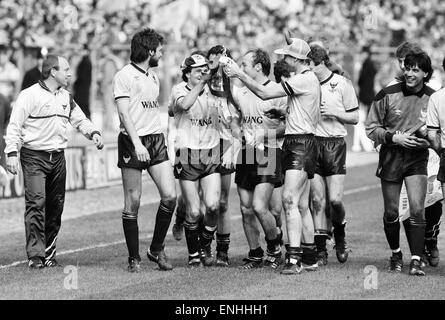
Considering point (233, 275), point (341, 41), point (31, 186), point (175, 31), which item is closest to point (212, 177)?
point (233, 275)

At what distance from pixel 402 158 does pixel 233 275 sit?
2.02 metres

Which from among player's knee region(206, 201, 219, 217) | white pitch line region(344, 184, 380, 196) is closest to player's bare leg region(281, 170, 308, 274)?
player's knee region(206, 201, 219, 217)

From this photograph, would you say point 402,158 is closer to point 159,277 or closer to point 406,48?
point 406,48

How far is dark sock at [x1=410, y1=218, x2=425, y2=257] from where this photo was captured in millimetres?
10398

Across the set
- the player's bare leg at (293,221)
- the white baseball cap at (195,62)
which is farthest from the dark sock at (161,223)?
the white baseball cap at (195,62)

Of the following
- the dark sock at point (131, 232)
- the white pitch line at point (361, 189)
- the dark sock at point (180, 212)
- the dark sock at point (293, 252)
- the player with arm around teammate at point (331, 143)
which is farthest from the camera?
the white pitch line at point (361, 189)

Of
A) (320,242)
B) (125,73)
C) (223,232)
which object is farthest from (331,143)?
(125,73)

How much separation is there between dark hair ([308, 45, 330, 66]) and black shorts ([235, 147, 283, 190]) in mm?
1322

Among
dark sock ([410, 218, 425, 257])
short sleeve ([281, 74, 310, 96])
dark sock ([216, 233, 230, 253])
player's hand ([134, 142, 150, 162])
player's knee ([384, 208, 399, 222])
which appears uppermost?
short sleeve ([281, 74, 310, 96])

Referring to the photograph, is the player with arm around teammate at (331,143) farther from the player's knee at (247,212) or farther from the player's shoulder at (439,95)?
the player's shoulder at (439,95)

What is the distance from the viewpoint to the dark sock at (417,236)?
10398 millimetres

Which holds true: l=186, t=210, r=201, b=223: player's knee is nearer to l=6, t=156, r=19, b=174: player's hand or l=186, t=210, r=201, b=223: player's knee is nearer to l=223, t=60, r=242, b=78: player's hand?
l=223, t=60, r=242, b=78: player's hand

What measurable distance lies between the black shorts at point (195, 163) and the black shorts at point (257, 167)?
0.27 meters

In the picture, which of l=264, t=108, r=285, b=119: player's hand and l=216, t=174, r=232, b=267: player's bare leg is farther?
l=216, t=174, r=232, b=267: player's bare leg
